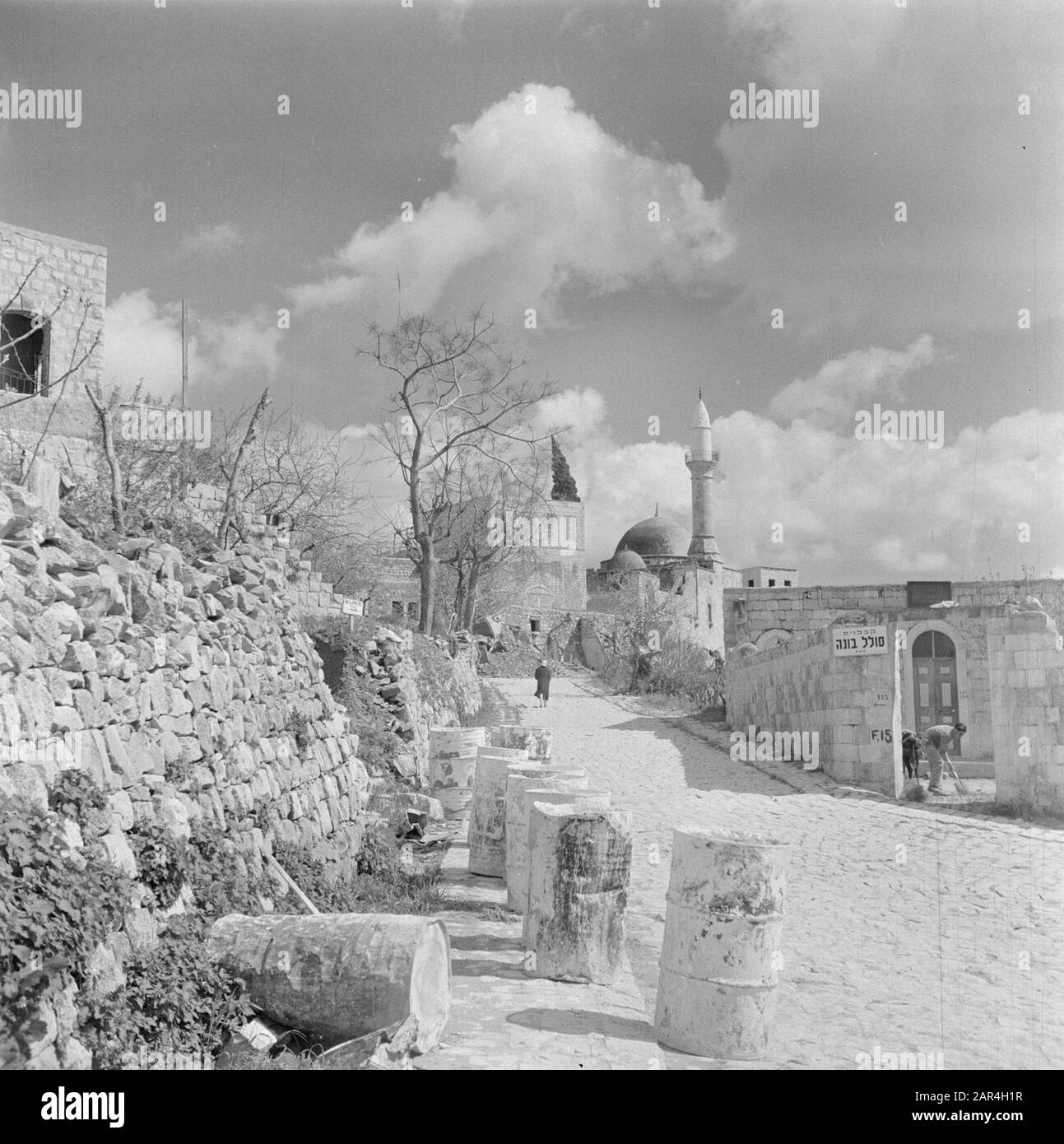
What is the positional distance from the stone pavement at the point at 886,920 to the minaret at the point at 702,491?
35206mm

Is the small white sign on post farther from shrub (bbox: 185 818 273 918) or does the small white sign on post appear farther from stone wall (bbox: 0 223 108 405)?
stone wall (bbox: 0 223 108 405)

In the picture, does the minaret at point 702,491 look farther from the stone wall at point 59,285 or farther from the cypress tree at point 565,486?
the stone wall at point 59,285

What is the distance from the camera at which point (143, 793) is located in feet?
16.5

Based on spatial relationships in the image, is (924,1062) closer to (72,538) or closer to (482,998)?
(482,998)

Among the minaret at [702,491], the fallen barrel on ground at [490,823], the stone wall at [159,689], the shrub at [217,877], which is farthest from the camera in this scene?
the minaret at [702,491]

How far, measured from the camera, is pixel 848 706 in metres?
13.3

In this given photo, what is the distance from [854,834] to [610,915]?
577 centimetres

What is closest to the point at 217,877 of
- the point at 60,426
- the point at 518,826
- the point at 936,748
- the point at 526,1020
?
the point at 526,1020

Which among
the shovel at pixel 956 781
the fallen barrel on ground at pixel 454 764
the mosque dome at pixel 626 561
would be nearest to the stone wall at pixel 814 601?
the shovel at pixel 956 781

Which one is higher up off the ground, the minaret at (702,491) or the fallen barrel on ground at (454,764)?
the minaret at (702,491)

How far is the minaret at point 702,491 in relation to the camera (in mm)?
48250

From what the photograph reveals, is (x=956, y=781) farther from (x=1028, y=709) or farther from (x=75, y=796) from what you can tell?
(x=75, y=796)

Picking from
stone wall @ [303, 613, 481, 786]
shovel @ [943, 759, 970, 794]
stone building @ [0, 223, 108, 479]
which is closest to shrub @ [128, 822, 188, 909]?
stone wall @ [303, 613, 481, 786]

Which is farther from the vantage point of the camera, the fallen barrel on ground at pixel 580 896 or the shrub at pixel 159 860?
the fallen barrel on ground at pixel 580 896
